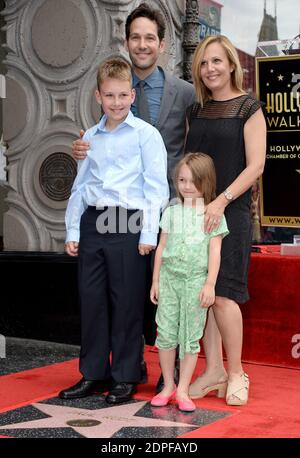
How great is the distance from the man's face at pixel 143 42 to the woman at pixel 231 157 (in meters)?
0.21

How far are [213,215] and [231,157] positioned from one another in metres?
0.30

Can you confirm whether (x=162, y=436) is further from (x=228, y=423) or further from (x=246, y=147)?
(x=246, y=147)

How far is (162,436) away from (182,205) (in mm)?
1044

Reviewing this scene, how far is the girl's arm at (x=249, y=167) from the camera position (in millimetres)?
3572

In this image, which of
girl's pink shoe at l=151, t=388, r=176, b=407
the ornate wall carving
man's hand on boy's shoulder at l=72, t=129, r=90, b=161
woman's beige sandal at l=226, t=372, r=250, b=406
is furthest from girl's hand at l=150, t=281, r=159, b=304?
the ornate wall carving

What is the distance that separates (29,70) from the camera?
19.0 feet

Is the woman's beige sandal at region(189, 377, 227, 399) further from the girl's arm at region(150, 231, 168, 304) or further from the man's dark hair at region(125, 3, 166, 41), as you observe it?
the man's dark hair at region(125, 3, 166, 41)

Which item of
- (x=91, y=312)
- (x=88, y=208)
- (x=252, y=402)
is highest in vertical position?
(x=88, y=208)

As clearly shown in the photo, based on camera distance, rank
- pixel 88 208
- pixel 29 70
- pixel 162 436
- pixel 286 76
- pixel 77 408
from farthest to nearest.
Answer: pixel 29 70, pixel 286 76, pixel 88 208, pixel 77 408, pixel 162 436

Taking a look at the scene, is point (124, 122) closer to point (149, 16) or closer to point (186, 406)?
point (149, 16)

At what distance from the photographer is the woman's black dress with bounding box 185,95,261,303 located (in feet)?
12.0

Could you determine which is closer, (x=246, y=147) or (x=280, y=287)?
(x=246, y=147)

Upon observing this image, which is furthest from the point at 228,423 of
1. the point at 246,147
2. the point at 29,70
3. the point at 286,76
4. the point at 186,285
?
the point at 29,70

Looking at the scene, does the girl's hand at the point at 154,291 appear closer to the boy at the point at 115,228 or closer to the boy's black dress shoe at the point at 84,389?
the boy at the point at 115,228
